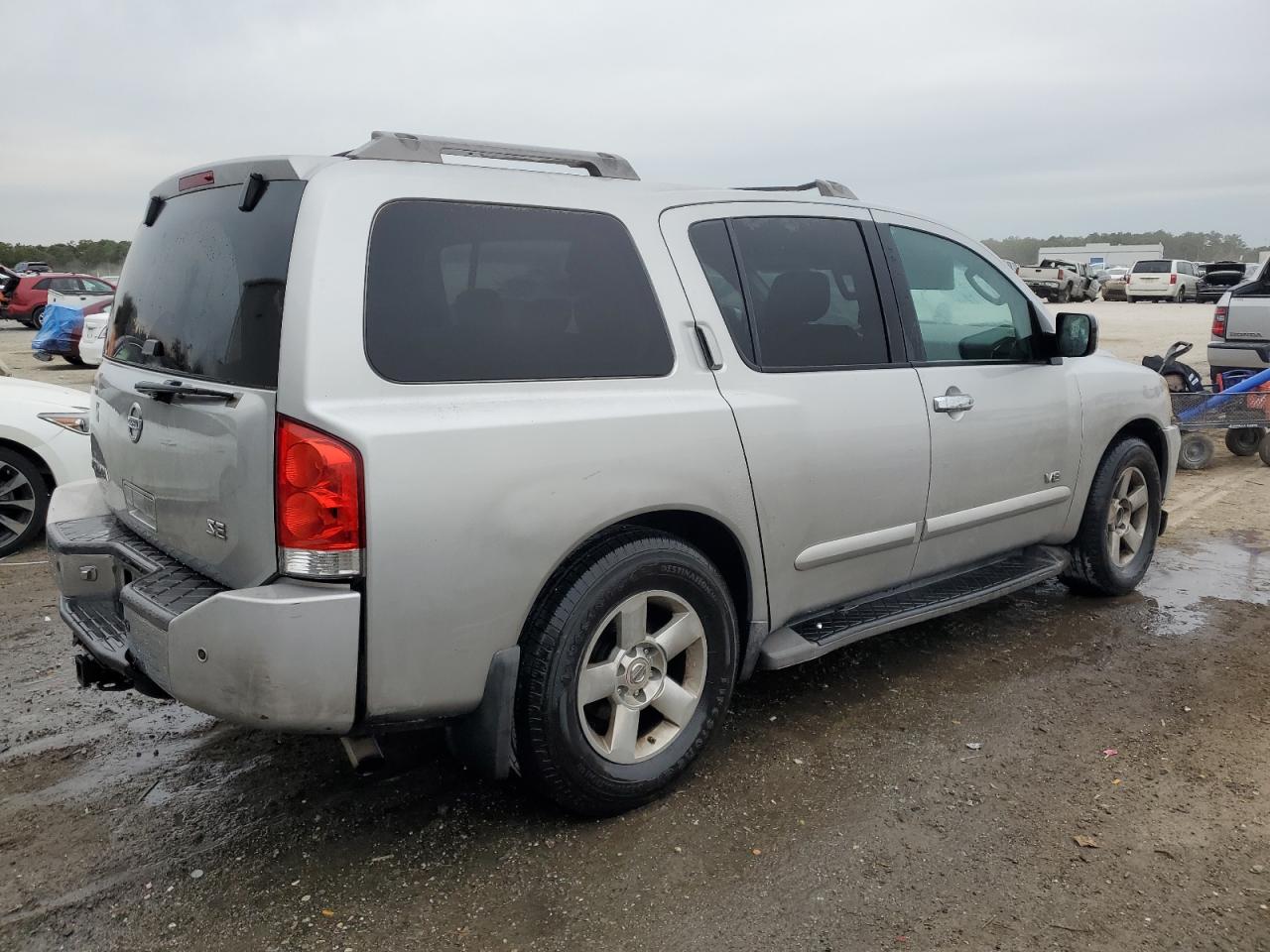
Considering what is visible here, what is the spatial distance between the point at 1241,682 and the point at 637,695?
102 inches

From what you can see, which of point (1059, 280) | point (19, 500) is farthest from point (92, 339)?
point (1059, 280)

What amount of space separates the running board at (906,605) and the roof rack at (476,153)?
1.62 m

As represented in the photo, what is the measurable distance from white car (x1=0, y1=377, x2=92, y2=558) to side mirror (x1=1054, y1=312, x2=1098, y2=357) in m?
5.08

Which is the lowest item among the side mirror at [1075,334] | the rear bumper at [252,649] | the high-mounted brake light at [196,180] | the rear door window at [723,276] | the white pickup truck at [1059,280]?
the rear bumper at [252,649]

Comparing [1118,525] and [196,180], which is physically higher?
[196,180]

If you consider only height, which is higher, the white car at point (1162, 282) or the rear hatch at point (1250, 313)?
the white car at point (1162, 282)

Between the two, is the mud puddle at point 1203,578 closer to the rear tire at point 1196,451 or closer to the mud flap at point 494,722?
the rear tire at point 1196,451

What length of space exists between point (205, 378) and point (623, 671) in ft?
4.57

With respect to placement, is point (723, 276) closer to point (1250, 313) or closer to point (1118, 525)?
point (1118, 525)

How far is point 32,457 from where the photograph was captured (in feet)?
18.8

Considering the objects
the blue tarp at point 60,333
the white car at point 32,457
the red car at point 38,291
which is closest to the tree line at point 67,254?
the red car at point 38,291

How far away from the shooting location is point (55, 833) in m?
2.95

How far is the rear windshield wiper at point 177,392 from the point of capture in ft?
8.42

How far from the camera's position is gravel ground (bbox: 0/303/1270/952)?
8.31 ft
